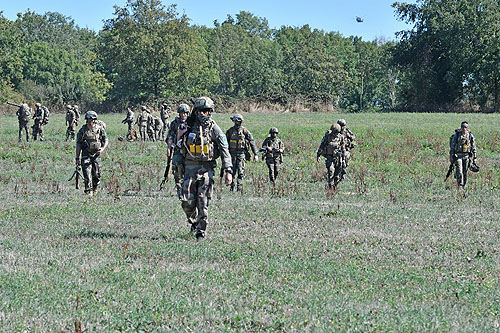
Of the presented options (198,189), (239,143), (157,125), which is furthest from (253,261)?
(157,125)

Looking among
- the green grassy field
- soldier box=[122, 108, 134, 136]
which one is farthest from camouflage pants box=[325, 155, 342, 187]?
soldier box=[122, 108, 134, 136]

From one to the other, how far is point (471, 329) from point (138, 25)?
79.4 meters

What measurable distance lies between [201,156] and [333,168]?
964cm

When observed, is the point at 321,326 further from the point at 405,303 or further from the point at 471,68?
the point at 471,68

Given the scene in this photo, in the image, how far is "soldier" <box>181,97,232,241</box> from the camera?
1042 centimetres

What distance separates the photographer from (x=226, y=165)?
34.9 ft

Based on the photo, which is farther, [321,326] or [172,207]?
[172,207]

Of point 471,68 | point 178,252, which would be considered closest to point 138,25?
point 471,68

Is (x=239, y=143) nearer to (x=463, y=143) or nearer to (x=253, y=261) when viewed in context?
(x=463, y=143)

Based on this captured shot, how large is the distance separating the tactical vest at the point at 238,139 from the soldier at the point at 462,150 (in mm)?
6158

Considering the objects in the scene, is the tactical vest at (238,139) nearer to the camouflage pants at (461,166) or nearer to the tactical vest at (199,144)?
the camouflage pants at (461,166)

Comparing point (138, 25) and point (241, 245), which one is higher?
point (138, 25)

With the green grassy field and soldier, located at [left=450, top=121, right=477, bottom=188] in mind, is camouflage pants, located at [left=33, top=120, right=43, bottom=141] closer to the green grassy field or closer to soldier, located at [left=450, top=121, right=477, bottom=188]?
the green grassy field

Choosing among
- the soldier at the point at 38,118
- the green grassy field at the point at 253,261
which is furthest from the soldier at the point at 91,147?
the soldier at the point at 38,118
